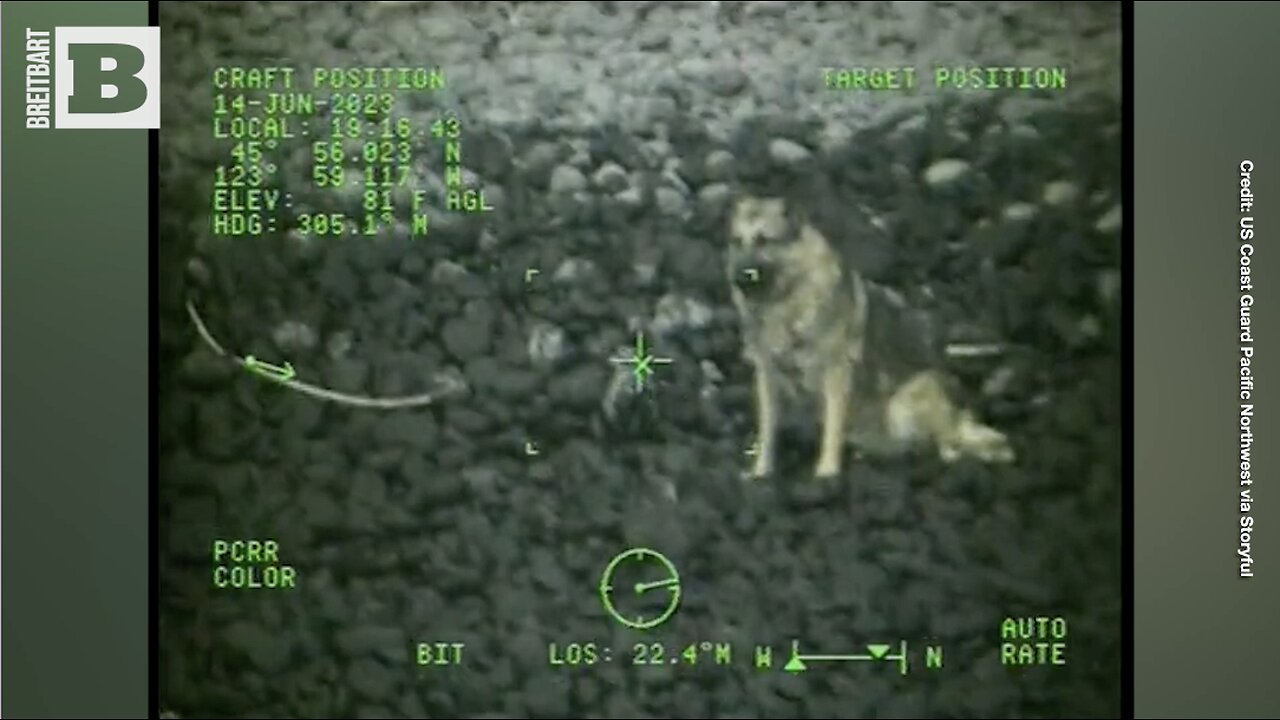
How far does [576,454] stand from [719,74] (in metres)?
0.34

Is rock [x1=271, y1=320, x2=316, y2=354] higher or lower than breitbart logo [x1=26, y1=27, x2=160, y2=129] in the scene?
lower

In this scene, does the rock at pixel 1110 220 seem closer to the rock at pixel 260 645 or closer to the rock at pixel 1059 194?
the rock at pixel 1059 194

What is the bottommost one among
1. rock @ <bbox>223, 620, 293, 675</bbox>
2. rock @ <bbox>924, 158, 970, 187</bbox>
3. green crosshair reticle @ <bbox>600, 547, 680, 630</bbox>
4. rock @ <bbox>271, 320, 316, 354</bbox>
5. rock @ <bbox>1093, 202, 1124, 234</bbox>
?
rock @ <bbox>223, 620, 293, 675</bbox>

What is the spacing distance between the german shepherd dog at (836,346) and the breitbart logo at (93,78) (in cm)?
50

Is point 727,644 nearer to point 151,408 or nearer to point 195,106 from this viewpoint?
point 151,408

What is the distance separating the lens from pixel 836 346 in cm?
120

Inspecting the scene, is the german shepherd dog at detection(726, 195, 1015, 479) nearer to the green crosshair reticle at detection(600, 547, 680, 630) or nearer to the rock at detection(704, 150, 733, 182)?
the rock at detection(704, 150, 733, 182)

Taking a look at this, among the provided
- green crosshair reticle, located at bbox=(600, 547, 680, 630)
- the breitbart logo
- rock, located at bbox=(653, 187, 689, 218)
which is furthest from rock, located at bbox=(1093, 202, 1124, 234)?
the breitbart logo

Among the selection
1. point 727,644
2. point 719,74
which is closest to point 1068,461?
point 727,644

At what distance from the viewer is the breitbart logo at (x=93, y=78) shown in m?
1.20

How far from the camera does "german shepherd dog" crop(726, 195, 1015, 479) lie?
1195mm

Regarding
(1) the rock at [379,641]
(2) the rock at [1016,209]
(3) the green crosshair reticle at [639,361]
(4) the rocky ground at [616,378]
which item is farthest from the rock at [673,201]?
(1) the rock at [379,641]

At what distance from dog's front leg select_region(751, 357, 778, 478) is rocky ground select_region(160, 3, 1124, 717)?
0.04 ft

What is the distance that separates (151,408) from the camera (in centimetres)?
120
